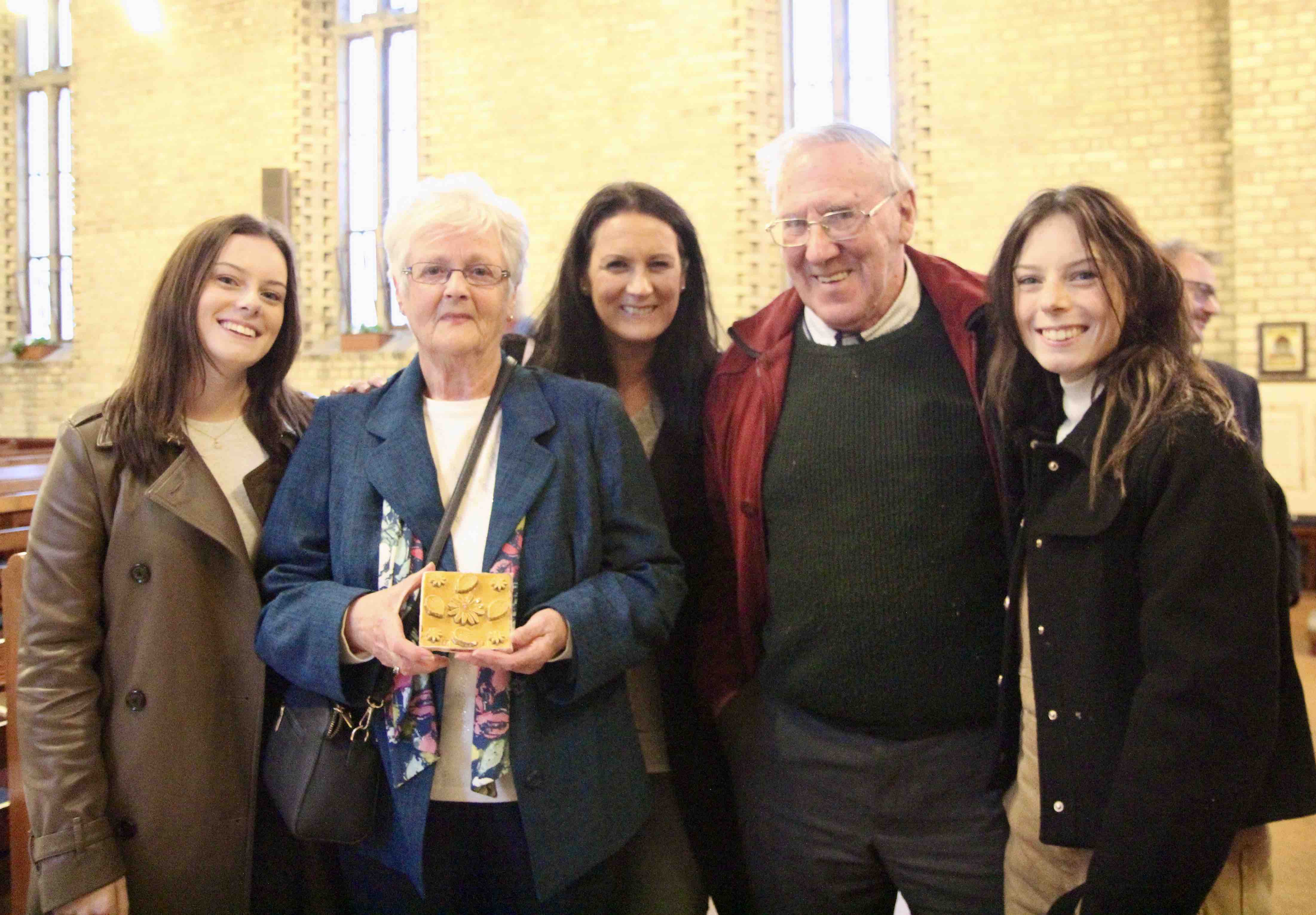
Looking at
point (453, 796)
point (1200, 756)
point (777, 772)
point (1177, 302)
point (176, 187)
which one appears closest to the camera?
point (1200, 756)

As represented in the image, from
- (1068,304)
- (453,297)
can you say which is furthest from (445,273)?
(1068,304)

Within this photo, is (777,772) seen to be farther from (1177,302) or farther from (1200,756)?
(1177,302)

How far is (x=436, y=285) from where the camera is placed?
64.7 inches

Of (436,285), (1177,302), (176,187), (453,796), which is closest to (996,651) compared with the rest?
(1177,302)

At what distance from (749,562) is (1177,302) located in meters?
0.85

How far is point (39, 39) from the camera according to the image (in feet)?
37.2

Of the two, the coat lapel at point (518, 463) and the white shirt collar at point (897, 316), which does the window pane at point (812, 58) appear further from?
the coat lapel at point (518, 463)

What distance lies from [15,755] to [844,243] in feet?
7.03

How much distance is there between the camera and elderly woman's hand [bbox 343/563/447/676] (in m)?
1.43

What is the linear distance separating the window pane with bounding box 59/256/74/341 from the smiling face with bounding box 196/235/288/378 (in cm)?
1106

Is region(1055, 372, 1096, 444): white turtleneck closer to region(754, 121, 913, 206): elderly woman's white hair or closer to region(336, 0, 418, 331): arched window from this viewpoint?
region(754, 121, 913, 206): elderly woman's white hair

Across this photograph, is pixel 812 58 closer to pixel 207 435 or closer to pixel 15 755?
pixel 207 435

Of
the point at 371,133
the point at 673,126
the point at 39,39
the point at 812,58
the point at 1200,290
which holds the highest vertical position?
the point at 39,39

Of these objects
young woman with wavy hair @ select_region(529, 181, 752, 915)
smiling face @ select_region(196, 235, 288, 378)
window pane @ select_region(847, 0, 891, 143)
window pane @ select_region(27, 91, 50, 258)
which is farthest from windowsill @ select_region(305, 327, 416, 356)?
smiling face @ select_region(196, 235, 288, 378)
